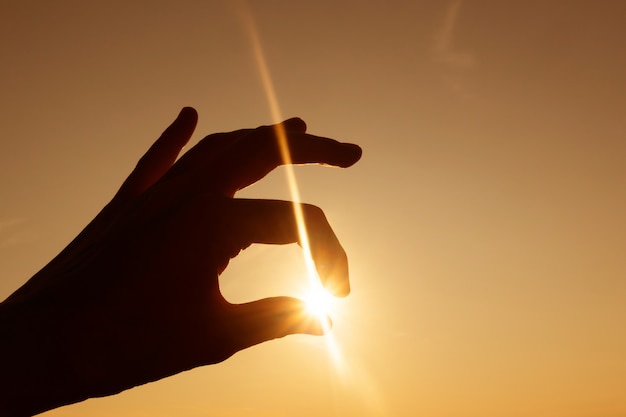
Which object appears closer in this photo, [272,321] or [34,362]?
[34,362]

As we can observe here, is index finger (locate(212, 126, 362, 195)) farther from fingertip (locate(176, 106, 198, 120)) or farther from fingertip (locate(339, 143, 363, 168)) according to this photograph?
fingertip (locate(176, 106, 198, 120))

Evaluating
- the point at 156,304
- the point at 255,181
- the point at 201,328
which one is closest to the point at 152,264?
the point at 156,304

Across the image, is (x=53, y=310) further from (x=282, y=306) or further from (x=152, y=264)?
(x=282, y=306)

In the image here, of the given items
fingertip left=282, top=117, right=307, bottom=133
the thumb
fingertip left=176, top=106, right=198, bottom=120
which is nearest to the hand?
the thumb

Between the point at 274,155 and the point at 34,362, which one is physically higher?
the point at 274,155

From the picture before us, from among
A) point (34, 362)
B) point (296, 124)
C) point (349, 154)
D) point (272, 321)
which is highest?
point (296, 124)

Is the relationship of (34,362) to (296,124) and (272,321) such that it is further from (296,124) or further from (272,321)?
(296,124)

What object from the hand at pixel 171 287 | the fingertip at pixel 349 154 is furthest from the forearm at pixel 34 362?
the fingertip at pixel 349 154

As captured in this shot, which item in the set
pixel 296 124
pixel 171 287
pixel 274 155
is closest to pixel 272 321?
pixel 171 287
